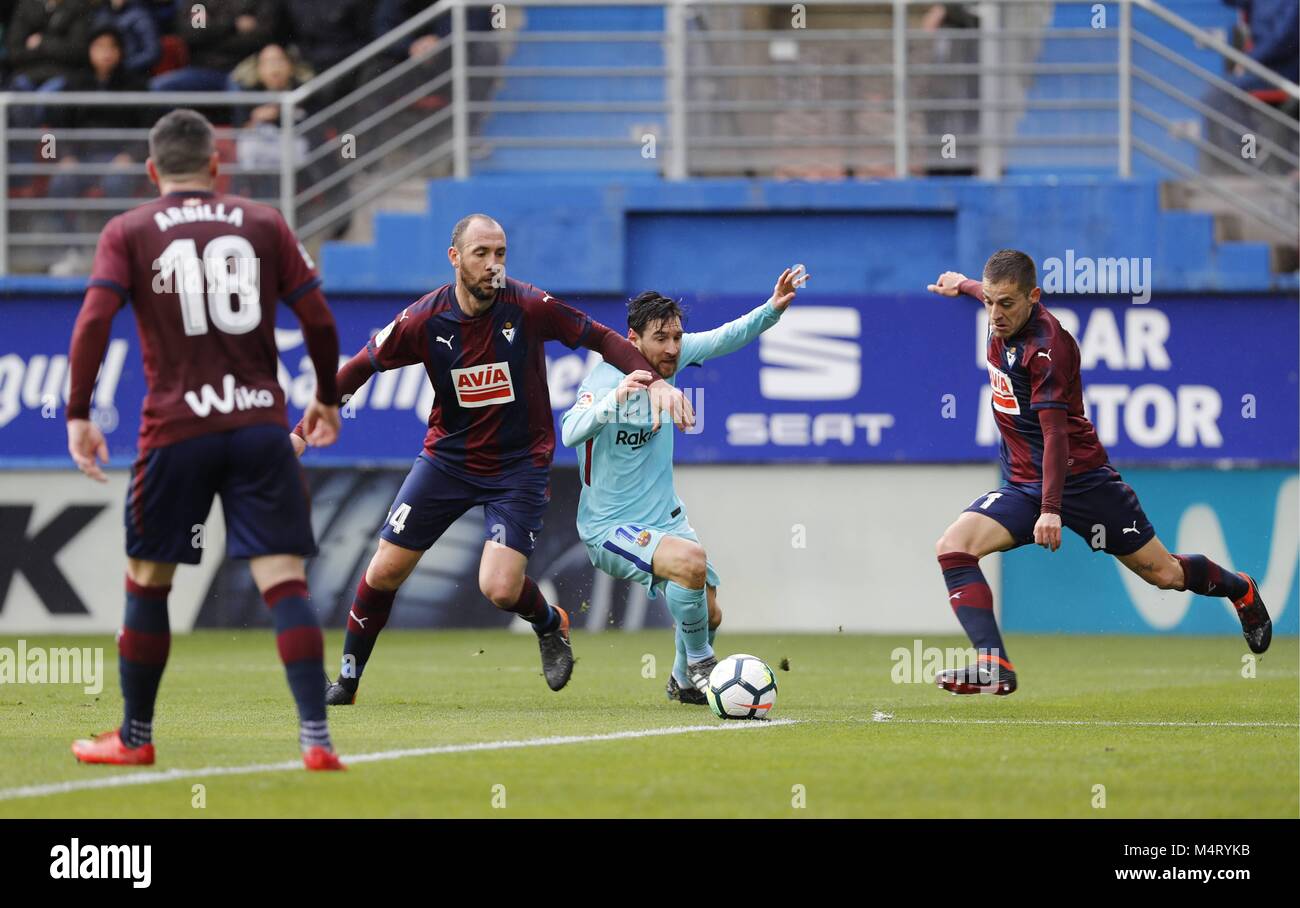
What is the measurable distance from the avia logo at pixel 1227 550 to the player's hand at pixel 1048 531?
6.67 metres

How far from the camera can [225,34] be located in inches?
681

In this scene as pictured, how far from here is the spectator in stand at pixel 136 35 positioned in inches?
674

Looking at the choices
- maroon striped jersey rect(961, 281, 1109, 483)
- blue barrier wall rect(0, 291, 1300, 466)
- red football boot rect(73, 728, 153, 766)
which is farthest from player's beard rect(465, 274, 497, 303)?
blue barrier wall rect(0, 291, 1300, 466)

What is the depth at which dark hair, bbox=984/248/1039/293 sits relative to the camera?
29.1ft

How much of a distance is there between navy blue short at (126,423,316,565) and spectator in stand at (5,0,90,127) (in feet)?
38.1

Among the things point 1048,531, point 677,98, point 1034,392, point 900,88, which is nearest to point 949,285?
point 1034,392

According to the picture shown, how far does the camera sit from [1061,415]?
29.3 ft

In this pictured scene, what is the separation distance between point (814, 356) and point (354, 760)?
367 inches

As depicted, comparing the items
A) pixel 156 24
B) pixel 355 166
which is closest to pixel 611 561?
pixel 355 166

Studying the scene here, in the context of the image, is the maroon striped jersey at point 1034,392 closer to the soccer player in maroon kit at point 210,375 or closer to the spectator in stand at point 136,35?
the soccer player in maroon kit at point 210,375

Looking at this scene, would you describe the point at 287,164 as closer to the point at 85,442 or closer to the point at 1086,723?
the point at 1086,723

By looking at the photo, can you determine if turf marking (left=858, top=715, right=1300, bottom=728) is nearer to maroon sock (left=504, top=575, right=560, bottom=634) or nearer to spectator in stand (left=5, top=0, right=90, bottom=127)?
maroon sock (left=504, top=575, right=560, bottom=634)

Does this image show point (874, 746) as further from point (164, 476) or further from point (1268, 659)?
point (1268, 659)
